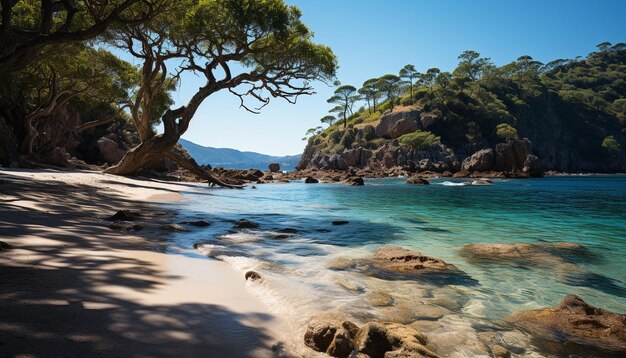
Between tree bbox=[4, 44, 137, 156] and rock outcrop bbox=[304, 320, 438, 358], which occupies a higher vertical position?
tree bbox=[4, 44, 137, 156]

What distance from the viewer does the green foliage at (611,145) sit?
97.2 meters

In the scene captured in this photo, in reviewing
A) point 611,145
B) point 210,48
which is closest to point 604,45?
point 611,145

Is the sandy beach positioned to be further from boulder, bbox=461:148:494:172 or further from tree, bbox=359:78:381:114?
tree, bbox=359:78:381:114

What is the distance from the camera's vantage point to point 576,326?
421cm

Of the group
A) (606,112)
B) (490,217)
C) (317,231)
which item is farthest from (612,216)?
(606,112)

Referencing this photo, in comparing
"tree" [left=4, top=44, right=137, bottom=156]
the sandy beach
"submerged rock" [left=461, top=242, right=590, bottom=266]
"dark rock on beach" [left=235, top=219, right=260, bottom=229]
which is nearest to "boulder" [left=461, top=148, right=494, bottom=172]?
"tree" [left=4, top=44, right=137, bottom=156]

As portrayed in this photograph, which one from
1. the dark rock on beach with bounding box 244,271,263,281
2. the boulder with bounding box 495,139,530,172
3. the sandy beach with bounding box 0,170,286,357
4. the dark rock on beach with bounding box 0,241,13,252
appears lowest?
the dark rock on beach with bounding box 244,271,263,281

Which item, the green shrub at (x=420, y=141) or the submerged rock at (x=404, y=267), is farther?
the green shrub at (x=420, y=141)

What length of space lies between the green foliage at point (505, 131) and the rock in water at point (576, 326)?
91.3 meters

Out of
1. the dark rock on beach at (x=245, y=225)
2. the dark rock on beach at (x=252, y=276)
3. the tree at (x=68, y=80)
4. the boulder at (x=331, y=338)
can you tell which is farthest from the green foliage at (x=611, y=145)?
the boulder at (x=331, y=338)

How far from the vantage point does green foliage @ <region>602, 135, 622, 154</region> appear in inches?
3826

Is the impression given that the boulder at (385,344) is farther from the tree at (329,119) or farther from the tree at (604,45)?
the tree at (604,45)

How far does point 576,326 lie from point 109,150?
38.5 meters

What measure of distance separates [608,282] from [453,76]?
111m
